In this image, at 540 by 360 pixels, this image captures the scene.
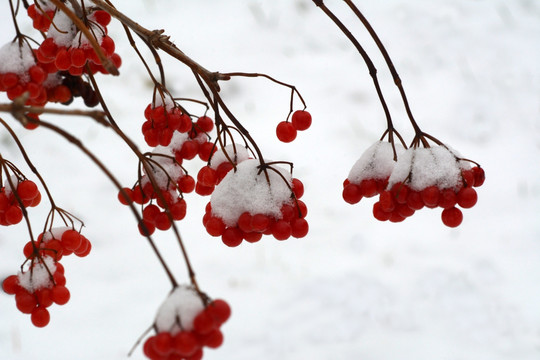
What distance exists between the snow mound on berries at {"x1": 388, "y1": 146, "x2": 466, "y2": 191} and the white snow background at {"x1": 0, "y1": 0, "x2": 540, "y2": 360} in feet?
3.05

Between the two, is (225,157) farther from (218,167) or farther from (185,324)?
(185,324)

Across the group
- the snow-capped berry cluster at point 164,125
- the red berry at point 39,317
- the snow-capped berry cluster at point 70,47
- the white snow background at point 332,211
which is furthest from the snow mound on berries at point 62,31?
the white snow background at point 332,211

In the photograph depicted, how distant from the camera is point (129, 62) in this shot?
2.18 m

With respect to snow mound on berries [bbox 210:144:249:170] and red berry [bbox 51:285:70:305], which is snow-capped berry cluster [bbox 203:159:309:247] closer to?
snow mound on berries [bbox 210:144:249:170]

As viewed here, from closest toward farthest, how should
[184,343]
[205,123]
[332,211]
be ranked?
[184,343] < [205,123] < [332,211]

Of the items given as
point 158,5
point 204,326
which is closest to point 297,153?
point 158,5

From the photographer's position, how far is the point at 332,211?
1.94 meters

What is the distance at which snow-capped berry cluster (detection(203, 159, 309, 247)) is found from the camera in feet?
2.24

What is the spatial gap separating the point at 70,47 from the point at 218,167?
268mm

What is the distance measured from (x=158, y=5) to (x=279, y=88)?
26.2 inches

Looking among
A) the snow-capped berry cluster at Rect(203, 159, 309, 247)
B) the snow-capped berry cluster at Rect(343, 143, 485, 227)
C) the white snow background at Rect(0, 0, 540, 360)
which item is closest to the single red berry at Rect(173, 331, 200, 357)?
the snow-capped berry cluster at Rect(203, 159, 309, 247)

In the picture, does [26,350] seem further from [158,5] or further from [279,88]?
[158,5]

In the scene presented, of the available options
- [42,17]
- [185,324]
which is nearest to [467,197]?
[185,324]

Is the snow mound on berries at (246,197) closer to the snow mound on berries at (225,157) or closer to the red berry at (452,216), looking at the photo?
the snow mound on berries at (225,157)
